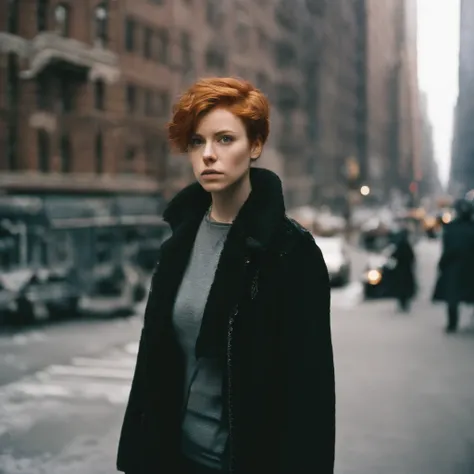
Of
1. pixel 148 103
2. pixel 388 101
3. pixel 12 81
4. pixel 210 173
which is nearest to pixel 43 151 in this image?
pixel 12 81

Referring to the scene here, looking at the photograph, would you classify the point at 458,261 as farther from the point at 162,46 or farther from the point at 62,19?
A: the point at 162,46

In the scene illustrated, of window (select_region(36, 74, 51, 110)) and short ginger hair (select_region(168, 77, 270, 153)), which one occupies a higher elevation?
window (select_region(36, 74, 51, 110))

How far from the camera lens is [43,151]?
23.8m

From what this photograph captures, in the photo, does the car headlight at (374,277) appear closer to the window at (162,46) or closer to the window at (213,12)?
the window at (162,46)

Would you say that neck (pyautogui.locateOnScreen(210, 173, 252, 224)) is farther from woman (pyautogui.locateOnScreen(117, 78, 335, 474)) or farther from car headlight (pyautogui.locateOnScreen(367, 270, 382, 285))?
car headlight (pyautogui.locateOnScreen(367, 270, 382, 285))

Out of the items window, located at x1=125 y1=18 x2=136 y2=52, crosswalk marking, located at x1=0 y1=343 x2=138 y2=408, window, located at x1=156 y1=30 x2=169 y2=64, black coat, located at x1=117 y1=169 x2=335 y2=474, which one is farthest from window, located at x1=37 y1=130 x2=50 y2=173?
black coat, located at x1=117 y1=169 x2=335 y2=474

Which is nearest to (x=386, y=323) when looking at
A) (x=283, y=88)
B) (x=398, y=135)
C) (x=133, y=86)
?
(x=133, y=86)

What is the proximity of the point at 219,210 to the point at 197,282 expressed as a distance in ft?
0.87

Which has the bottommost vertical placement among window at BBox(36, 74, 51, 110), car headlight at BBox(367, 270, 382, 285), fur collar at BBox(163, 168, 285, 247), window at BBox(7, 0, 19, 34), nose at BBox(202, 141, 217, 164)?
car headlight at BBox(367, 270, 382, 285)

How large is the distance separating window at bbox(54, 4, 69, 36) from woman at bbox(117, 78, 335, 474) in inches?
880

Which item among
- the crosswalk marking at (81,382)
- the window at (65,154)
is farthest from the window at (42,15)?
the crosswalk marking at (81,382)

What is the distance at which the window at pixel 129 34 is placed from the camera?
95.5 ft

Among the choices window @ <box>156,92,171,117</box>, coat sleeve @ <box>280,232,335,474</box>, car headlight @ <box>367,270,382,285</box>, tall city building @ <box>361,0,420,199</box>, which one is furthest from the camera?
tall city building @ <box>361,0,420,199</box>

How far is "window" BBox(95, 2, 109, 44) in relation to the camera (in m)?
25.7
